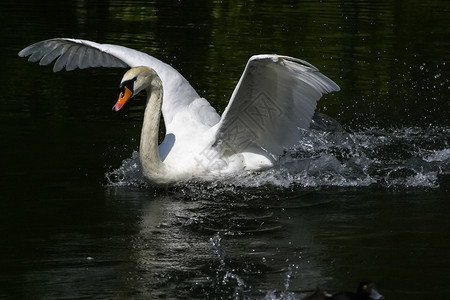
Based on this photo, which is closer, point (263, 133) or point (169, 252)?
point (169, 252)

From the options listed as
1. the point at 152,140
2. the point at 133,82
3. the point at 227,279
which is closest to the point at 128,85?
the point at 133,82

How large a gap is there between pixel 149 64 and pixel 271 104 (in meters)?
1.83

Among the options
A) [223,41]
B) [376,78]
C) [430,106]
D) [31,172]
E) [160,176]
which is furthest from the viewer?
[223,41]

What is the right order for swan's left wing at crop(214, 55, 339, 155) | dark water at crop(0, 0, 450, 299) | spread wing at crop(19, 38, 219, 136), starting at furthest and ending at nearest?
spread wing at crop(19, 38, 219, 136) < swan's left wing at crop(214, 55, 339, 155) < dark water at crop(0, 0, 450, 299)

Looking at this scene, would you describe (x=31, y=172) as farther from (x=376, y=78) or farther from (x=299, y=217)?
(x=376, y=78)

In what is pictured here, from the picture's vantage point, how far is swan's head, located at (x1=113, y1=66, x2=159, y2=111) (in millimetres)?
8126

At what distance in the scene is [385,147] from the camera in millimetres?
9844

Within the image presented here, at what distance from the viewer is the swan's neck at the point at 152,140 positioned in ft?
27.1

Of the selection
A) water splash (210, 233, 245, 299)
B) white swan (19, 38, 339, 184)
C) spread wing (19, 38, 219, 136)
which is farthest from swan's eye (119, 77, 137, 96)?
water splash (210, 233, 245, 299)

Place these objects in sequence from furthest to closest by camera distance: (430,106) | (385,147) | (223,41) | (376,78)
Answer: (223,41), (376,78), (430,106), (385,147)

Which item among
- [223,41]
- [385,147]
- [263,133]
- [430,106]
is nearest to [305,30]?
[223,41]

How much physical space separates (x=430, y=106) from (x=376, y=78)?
1829 mm

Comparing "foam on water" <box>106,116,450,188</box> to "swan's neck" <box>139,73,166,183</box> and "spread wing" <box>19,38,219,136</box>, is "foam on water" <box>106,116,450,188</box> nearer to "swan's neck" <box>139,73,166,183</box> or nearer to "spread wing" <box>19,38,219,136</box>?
"swan's neck" <box>139,73,166,183</box>

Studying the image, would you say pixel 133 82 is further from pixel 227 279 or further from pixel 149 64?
pixel 227 279
